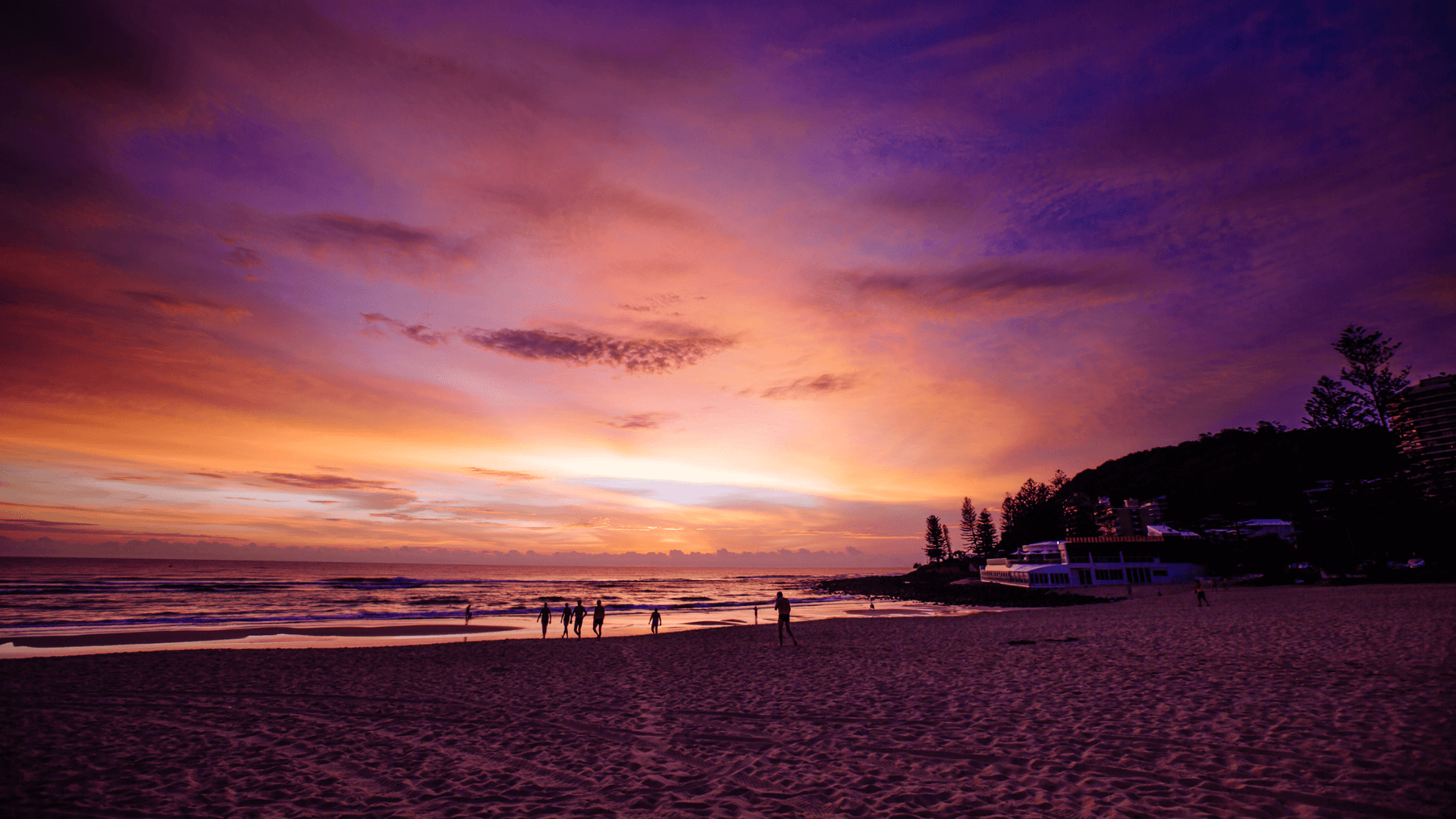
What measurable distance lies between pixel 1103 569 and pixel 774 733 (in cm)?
7541

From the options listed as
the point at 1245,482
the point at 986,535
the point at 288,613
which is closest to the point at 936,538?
the point at 986,535

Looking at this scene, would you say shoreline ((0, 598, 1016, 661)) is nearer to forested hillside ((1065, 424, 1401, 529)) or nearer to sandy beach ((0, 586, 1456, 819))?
sandy beach ((0, 586, 1456, 819))

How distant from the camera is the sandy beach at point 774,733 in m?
7.53

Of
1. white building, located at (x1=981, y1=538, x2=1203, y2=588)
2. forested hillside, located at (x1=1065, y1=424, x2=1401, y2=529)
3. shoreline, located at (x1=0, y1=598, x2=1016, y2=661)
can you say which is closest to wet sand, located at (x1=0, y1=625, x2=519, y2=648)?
shoreline, located at (x1=0, y1=598, x2=1016, y2=661)

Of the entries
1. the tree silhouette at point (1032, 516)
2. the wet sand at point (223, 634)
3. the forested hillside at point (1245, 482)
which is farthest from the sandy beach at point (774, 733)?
the tree silhouette at point (1032, 516)

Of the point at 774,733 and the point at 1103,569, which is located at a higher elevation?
the point at 774,733

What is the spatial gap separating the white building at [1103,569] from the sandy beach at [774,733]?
5327cm

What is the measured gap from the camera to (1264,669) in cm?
1399

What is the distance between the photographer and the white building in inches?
2739

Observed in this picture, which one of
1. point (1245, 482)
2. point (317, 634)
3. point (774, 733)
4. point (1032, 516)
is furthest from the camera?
point (1245, 482)

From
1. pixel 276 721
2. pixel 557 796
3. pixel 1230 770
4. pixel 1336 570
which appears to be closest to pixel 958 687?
pixel 1230 770

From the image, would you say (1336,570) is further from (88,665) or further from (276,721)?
(88,665)

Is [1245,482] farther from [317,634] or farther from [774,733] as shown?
[317,634]

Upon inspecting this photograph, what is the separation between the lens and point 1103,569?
7006 cm
